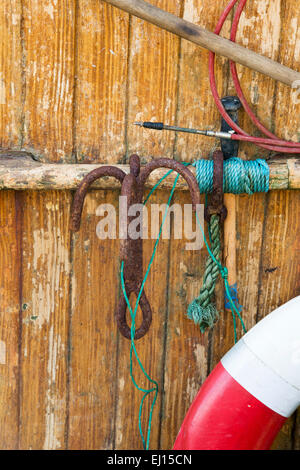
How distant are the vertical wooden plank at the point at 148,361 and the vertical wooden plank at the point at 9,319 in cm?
30

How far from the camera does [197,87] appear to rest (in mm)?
1278

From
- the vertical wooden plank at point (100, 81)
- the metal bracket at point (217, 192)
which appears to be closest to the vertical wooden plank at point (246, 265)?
the metal bracket at point (217, 192)

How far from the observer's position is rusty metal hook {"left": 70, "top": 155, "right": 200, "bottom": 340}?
1.14 meters

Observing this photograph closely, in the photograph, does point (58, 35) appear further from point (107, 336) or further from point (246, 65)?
point (107, 336)

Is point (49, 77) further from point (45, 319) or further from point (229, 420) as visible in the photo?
point (229, 420)

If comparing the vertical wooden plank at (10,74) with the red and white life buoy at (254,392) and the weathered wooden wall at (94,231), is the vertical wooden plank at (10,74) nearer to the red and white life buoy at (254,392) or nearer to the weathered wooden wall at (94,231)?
the weathered wooden wall at (94,231)

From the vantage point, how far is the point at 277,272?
1.40 meters

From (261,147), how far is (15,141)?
25.4 inches

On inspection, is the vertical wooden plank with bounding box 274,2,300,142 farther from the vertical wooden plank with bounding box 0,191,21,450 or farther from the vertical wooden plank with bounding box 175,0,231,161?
the vertical wooden plank with bounding box 0,191,21,450

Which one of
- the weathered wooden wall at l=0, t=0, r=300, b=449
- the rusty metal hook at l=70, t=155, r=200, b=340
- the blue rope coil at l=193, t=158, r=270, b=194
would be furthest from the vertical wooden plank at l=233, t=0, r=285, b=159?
the rusty metal hook at l=70, t=155, r=200, b=340

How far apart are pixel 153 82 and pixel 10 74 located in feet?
1.19

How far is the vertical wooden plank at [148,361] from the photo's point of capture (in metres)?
1.38

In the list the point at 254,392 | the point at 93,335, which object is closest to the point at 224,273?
the point at 254,392
